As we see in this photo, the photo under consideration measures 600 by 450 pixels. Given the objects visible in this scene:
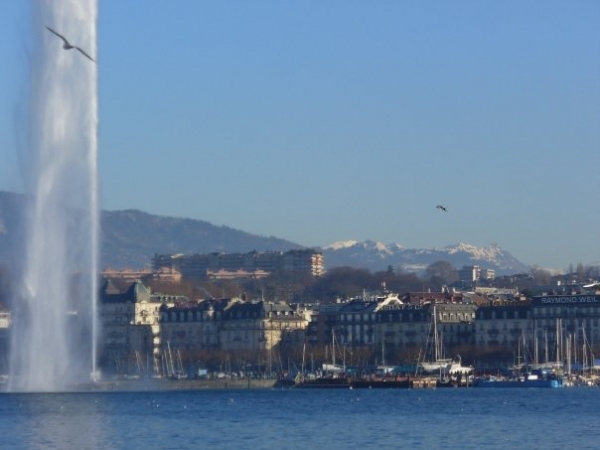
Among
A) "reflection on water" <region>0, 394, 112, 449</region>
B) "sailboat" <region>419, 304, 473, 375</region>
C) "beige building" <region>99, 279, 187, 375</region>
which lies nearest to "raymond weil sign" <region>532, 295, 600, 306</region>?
"sailboat" <region>419, 304, 473, 375</region>

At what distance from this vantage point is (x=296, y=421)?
63.8 m

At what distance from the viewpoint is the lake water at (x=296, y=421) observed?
2095 inches

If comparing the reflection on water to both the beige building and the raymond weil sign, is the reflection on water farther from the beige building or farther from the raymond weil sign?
the raymond weil sign

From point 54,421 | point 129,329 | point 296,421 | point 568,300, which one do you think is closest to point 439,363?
point 568,300

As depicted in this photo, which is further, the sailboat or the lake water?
the sailboat

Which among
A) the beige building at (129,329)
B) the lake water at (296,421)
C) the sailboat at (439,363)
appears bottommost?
the lake water at (296,421)

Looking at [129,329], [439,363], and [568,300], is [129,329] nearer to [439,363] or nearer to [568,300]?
[439,363]

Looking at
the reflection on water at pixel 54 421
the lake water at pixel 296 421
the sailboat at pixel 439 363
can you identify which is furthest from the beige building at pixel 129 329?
the reflection on water at pixel 54 421

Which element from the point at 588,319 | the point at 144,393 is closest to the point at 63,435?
the point at 144,393

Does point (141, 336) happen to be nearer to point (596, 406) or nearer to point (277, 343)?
point (277, 343)

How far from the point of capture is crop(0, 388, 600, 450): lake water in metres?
53.2

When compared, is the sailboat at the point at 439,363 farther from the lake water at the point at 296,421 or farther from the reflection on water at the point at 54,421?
the reflection on water at the point at 54,421

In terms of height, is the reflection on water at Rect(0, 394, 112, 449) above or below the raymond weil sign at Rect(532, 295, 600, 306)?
below

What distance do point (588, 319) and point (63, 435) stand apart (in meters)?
73.8
